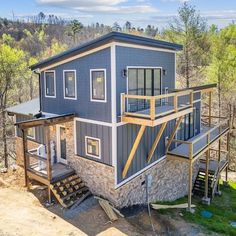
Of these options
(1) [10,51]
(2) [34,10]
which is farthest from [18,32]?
(1) [10,51]

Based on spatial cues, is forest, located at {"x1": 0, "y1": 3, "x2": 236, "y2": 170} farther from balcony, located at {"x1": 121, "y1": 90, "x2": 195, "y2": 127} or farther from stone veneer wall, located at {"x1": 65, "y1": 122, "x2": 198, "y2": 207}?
balcony, located at {"x1": 121, "y1": 90, "x2": 195, "y2": 127}

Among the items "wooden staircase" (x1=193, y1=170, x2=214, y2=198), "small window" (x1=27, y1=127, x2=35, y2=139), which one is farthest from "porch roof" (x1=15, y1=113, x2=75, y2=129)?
"wooden staircase" (x1=193, y1=170, x2=214, y2=198)

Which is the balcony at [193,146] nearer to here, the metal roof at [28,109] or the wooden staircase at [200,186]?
the wooden staircase at [200,186]

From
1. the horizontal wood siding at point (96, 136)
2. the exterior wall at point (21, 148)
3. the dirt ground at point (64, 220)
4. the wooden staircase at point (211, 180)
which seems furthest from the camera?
the wooden staircase at point (211, 180)

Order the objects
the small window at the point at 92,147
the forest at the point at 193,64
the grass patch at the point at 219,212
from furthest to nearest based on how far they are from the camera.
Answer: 1. the forest at the point at 193,64
2. the grass patch at the point at 219,212
3. the small window at the point at 92,147

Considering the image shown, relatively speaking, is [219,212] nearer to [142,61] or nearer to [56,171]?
[56,171]

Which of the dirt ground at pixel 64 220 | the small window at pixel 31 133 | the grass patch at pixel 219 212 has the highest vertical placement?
the small window at pixel 31 133

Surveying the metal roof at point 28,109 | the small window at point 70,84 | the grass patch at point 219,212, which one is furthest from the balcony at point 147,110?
the metal roof at point 28,109

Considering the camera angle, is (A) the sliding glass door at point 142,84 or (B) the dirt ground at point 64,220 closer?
(B) the dirt ground at point 64,220
